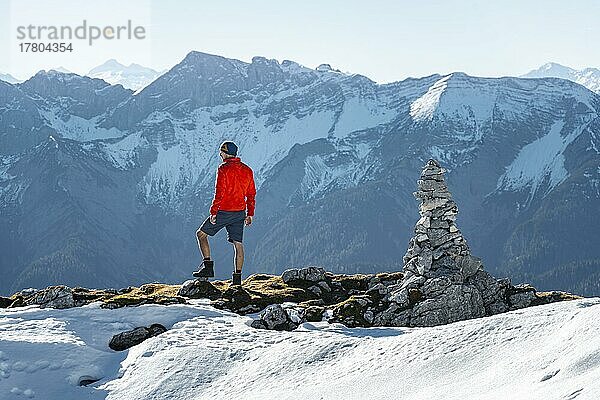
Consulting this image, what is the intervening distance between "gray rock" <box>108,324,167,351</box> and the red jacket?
663 cm

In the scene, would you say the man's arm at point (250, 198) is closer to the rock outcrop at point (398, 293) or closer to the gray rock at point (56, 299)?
the rock outcrop at point (398, 293)

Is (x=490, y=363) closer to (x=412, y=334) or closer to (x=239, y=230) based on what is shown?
(x=412, y=334)

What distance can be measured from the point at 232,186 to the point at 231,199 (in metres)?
0.48

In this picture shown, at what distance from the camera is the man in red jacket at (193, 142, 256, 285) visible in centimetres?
2388

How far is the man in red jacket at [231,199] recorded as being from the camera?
23.9 meters

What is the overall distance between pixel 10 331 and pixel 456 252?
57.0 feet

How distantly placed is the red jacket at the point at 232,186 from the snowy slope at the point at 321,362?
641 cm

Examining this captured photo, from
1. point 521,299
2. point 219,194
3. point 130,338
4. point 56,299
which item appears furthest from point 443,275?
point 56,299

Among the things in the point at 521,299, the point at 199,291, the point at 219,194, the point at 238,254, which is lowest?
the point at 521,299

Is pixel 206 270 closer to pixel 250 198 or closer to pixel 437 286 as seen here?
pixel 250 198

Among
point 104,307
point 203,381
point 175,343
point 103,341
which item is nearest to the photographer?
point 203,381

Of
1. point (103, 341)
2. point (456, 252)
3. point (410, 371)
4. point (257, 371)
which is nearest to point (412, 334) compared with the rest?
point (410, 371)

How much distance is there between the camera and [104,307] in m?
22.1

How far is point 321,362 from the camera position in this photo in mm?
13641
